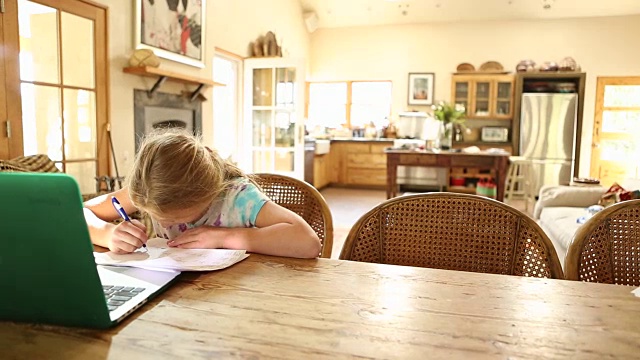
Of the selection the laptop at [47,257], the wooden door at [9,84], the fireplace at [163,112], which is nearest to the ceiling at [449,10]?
the fireplace at [163,112]

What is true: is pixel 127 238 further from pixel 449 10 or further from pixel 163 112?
pixel 449 10

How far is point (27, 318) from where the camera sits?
1.98 feet

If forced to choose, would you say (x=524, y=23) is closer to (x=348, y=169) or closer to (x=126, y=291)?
(x=348, y=169)

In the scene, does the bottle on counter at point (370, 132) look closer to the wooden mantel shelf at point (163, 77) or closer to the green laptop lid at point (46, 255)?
the wooden mantel shelf at point (163, 77)

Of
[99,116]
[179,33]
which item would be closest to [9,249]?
[99,116]

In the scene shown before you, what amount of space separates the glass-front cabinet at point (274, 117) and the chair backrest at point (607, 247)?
4454mm

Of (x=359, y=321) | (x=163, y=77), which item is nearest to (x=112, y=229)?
(x=359, y=321)

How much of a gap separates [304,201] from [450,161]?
3.90m

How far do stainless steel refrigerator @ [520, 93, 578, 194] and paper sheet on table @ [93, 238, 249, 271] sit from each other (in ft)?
21.8

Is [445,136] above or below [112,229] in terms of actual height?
above

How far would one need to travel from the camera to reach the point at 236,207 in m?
1.07

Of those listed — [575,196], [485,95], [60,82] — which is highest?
[485,95]

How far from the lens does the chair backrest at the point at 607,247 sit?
986mm

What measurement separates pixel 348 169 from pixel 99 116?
491cm
